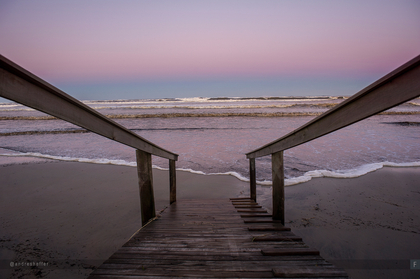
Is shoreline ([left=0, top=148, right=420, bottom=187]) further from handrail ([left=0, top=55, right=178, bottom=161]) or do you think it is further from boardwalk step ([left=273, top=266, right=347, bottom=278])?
handrail ([left=0, top=55, right=178, bottom=161])

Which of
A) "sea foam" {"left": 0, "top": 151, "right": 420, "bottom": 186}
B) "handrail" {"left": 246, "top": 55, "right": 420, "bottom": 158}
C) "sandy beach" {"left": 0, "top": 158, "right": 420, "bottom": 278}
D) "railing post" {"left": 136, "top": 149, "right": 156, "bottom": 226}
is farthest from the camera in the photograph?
"sea foam" {"left": 0, "top": 151, "right": 420, "bottom": 186}

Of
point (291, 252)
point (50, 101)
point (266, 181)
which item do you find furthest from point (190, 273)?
point (266, 181)

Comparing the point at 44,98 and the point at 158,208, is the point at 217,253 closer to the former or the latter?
the point at 44,98

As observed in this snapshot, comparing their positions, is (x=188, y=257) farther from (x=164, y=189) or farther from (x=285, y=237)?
(x=164, y=189)

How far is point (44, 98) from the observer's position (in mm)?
1337

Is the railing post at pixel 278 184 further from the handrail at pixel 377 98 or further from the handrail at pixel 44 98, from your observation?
the handrail at pixel 44 98

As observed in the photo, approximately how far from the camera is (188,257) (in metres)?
1.74

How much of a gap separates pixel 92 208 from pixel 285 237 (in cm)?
365

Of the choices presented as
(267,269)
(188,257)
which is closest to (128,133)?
(188,257)

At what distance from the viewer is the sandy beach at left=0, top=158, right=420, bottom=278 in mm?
2691

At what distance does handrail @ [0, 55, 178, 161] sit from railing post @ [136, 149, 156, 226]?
0.62 m

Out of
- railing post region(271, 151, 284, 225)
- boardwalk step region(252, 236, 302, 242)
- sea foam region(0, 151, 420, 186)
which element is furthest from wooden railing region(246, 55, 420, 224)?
sea foam region(0, 151, 420, 186)

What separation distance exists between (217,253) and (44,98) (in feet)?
5.58

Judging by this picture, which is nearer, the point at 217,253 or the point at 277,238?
the point at 217,253
